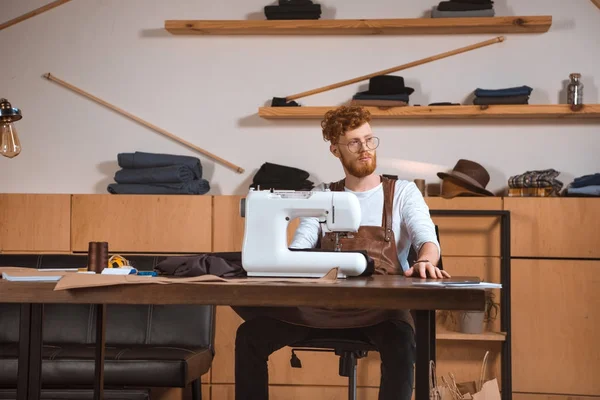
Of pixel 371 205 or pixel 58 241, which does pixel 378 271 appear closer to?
pixel 371 205

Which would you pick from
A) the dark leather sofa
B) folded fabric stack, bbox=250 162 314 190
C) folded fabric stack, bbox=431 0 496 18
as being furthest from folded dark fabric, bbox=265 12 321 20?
the dark leather sofa

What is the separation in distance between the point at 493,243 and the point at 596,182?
621mm

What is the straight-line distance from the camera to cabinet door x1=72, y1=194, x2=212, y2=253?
4273 millimetres

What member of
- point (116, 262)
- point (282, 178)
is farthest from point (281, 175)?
point (116, 262)

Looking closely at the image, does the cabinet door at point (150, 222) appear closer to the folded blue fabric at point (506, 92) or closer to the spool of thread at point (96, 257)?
the folded blue fabric at point (506, 92)

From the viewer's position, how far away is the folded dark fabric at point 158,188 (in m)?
4.34

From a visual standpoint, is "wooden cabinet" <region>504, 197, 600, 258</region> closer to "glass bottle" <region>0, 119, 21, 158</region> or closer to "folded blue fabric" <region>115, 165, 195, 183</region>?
"folded blue fabric" <region>115, 165, 195, 183</region>

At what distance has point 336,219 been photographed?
87.7 inches

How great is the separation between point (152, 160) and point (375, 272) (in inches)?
80.4

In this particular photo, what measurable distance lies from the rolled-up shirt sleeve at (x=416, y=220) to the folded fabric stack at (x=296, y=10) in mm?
1870

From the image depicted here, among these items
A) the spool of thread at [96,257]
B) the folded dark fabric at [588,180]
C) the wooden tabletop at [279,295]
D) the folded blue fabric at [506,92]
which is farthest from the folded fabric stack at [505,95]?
the wooden tabletop at [279,295]

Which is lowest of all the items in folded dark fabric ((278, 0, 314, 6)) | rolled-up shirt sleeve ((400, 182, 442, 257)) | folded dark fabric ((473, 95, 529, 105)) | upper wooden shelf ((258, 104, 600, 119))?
rolled-up shirt sleeve ((400, 182, 442, 257))

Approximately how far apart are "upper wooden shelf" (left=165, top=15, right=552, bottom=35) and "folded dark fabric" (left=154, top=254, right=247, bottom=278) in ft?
8.49

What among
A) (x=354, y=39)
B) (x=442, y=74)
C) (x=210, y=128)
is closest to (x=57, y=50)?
(x=210, y=128)
